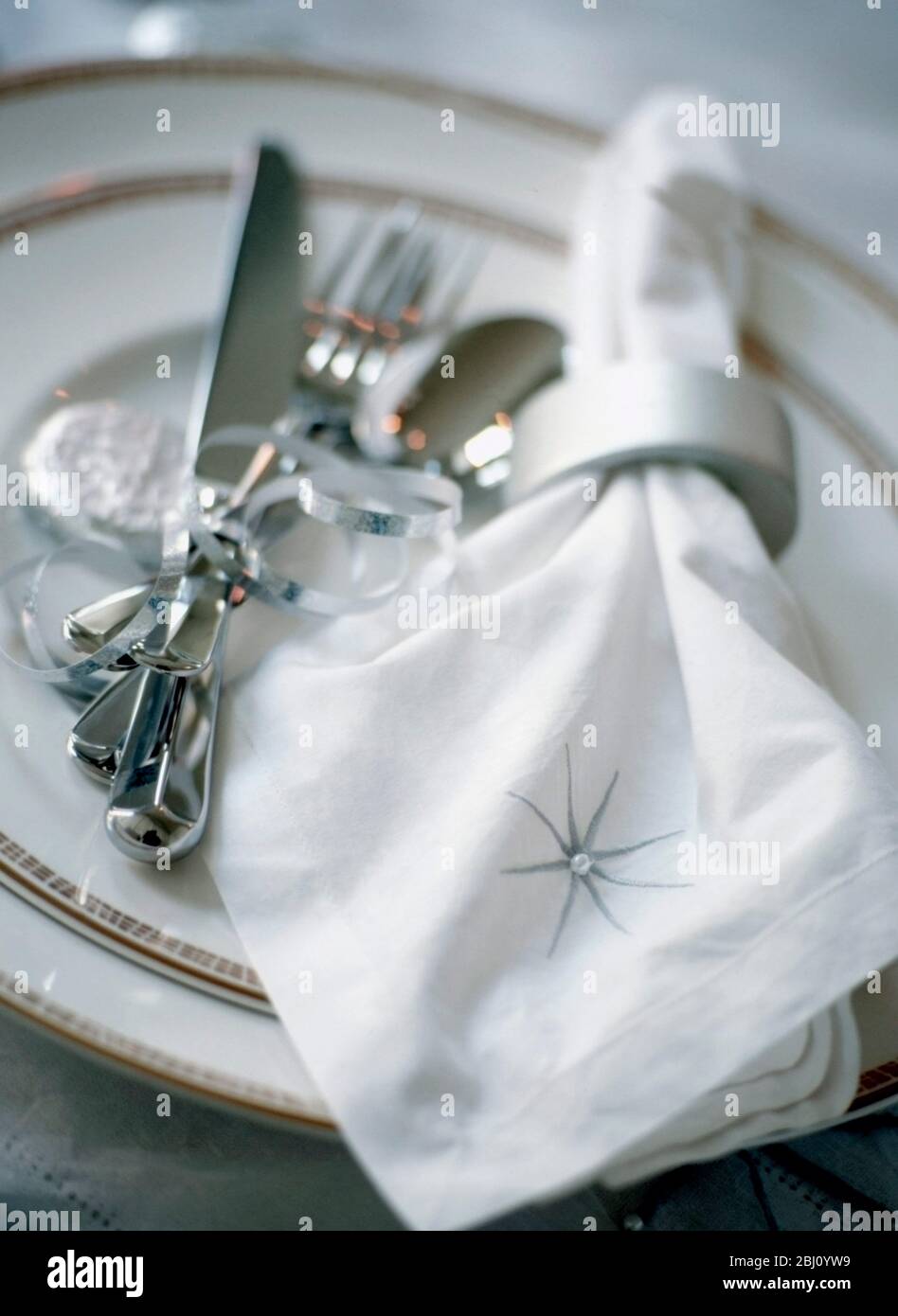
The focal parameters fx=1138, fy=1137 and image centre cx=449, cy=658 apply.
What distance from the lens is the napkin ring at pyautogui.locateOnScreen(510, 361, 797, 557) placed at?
41cm

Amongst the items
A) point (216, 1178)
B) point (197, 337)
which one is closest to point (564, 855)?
point (216, 1178)

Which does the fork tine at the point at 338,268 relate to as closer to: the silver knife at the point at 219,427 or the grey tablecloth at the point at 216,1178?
the silver knife at the point at 219,427

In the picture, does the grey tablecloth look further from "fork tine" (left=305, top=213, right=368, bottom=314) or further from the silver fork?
"fork tine" (left=305, top=213, right=368, bottom=314)

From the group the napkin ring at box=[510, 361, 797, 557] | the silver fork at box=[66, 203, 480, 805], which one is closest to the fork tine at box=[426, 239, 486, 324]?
the silver fork at box=[66, 203, 480, 805]

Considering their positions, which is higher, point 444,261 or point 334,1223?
point 444,261

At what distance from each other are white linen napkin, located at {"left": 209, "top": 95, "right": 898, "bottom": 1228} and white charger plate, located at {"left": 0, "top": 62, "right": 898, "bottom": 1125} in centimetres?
2

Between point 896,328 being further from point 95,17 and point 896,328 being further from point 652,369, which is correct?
point 95,17

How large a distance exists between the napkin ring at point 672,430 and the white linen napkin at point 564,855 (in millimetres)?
12

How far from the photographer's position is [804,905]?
30 cm

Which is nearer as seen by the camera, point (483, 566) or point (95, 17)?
point (483, 566)

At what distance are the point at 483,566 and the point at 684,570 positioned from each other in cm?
7

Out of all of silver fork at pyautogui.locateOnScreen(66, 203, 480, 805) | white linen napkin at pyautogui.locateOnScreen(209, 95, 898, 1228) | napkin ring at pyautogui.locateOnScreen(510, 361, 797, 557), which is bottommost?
white linen napkin at pyautogui.locateOnScreen(209, 95, 898, 1228)

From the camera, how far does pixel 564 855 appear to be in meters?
0.33

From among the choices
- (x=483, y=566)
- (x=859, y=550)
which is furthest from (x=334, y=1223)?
(x=859, y=550)
